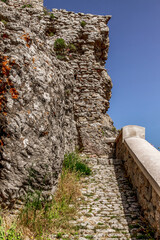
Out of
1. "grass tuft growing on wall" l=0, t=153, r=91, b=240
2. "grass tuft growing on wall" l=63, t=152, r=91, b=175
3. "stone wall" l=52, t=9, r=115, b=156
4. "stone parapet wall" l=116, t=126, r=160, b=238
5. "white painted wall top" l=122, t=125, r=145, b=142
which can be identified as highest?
"stone wall" l=52, t=9, r=115, b=156

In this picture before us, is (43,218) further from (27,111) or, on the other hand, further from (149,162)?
(149,162)

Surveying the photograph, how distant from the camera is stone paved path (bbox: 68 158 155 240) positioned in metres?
2.70

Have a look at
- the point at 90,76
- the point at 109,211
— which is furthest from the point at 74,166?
the point at 90,76

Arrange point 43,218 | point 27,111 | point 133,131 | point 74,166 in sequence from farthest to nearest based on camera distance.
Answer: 1. point 133,131
2. point 74,166
3. point 27,111
4. point 43,218

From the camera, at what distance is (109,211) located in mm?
3340

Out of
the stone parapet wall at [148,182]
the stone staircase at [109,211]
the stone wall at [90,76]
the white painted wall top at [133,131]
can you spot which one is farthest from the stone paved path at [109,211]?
the stone wall at [90,76]

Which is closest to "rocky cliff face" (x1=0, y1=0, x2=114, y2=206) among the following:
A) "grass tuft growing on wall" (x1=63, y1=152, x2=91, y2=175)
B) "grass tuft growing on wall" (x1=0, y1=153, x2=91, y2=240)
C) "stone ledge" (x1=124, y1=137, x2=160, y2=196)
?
"grass tuft growing on wall" (x1=0, y1=153, x2=91, y2=240)

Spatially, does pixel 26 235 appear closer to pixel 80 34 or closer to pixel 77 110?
pixel 77 110

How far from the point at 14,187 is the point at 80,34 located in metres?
7.44

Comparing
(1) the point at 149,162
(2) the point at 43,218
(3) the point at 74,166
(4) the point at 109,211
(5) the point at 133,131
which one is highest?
(5) the point at 133,131

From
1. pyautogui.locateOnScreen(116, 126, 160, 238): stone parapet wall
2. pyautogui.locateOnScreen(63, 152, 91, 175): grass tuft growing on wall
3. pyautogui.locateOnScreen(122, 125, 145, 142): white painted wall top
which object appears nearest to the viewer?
pyautogui.locateOnScreen(116, 126, 160, 238): stone parapet wall

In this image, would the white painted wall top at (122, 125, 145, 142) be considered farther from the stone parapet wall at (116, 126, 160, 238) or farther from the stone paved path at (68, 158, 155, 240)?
the stone paved path at (68, 158, 155, 240)

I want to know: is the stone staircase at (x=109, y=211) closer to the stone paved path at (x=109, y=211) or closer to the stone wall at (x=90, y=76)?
the stone paved path at (x=109, y=211)

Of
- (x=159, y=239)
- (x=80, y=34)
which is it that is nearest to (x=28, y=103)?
(x=159, y=239)
